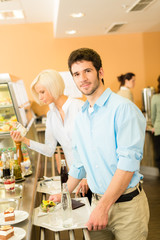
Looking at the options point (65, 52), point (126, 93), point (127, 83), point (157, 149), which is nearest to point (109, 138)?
point (157, 149)

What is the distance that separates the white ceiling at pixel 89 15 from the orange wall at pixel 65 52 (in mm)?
211

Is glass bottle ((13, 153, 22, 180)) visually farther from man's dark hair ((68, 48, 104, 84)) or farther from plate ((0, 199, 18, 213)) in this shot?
man's dark hair ((68, 48, 104, 84))

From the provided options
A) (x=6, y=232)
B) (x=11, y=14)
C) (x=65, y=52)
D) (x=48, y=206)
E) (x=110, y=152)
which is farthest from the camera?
(x=65, y=52)

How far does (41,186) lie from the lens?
92.0 inches

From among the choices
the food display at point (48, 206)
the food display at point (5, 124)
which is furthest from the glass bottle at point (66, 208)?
the food display at point (5, 124)

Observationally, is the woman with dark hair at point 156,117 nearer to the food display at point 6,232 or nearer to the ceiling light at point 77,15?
the ceiling light at point 77,15

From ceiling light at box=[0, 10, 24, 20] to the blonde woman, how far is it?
357 cm

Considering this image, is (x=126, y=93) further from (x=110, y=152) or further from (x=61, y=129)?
(x=110, y=152)

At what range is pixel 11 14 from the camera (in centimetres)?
581

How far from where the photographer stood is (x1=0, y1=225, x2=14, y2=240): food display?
140cm

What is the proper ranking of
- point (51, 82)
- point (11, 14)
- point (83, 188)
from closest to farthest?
point (83, 188)
point (51, 82)
point (11, 14)

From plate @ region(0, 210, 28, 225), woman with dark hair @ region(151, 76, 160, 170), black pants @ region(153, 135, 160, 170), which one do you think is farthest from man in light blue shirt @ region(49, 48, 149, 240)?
black pants @ region(153, 135, 160, 170)

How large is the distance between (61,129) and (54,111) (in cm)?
17

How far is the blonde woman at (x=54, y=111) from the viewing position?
2.43 meters
